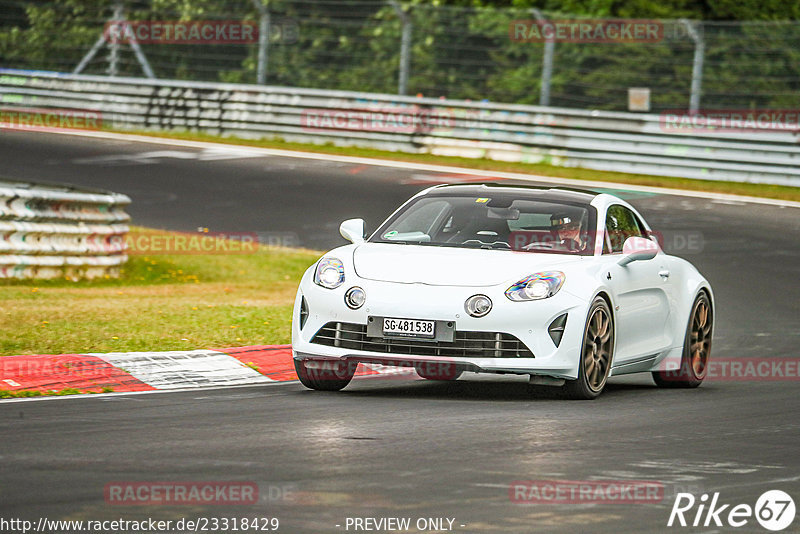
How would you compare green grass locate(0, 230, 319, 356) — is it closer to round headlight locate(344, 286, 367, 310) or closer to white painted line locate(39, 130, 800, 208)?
round headlight locate(344, 286, 367, 310)

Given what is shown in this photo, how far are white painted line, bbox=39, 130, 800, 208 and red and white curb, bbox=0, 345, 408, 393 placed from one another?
1394 cm

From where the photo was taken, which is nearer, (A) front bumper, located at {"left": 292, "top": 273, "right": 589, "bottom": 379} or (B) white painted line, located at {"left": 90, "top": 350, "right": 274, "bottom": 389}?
(A) front bumper, located at {"left": 292, "top": 273, "right": 589, "bottom": 379}

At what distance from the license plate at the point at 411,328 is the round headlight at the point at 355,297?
252 millimetres

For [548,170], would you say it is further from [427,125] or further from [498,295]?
[498,295]

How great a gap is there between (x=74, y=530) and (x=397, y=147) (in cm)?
2348

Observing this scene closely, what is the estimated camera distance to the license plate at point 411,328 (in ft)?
30.6

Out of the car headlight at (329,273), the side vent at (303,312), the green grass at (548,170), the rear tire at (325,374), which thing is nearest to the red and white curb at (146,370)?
the rear tire at (325,374)

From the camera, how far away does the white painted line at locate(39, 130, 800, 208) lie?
2447 centimetres

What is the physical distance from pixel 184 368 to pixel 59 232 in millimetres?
5997

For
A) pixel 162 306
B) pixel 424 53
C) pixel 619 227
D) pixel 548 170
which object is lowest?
pixel 162 306

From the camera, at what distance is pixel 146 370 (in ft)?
34.2

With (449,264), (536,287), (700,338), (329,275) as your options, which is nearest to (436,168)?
(700,338)

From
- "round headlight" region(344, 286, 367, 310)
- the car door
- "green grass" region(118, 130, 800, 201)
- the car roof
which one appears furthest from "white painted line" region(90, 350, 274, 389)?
"green grass" region(118, 130, 800, 201)

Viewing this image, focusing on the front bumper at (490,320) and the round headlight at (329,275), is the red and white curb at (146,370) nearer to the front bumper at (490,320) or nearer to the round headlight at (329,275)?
the round headlight at (329,275)
